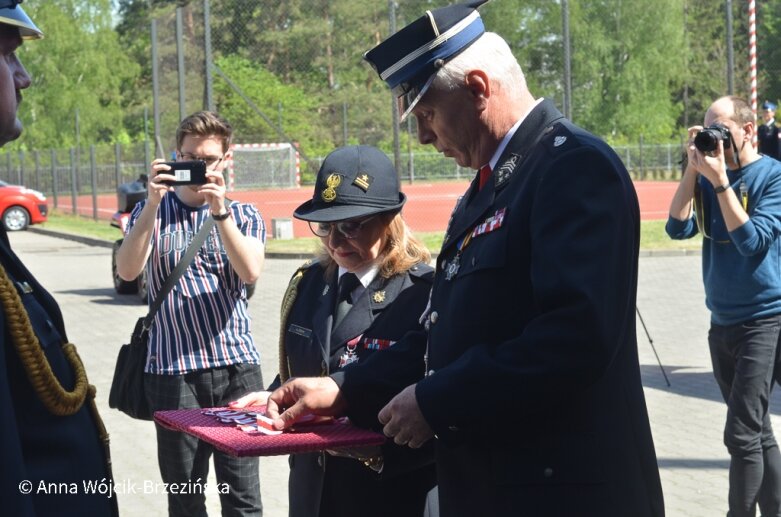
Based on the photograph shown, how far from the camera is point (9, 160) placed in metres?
45.8

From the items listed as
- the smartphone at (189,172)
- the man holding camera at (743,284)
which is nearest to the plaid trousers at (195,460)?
the smartphone at (189,172)

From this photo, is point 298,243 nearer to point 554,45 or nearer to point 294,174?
point 294,174

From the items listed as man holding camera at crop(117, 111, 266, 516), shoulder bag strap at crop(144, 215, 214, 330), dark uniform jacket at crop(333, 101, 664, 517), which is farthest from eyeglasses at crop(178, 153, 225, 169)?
dark uniform jacket at crop(333, 101, 664, 517)

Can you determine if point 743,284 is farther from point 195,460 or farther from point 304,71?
point 304,71

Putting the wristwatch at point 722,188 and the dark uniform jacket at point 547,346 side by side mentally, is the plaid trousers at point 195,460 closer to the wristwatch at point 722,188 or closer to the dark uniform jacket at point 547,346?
the dark uniform jacket at point 547,346

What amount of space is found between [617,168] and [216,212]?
8.47ft

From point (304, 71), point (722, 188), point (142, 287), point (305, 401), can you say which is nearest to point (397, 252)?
point (305, 401)

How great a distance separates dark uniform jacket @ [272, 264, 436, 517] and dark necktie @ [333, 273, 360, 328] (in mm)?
22

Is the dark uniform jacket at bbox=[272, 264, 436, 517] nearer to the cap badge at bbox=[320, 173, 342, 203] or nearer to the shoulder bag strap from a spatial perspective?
the cap badge at bbox=[320, 173, 342, 203]

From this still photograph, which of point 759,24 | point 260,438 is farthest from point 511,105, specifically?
point 759,24

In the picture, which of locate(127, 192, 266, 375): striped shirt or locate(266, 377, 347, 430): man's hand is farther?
locate(127, 192, 266, 375): striped shirt

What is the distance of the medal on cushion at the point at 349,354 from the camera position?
11.1 ft

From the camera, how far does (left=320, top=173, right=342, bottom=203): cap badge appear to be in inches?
135

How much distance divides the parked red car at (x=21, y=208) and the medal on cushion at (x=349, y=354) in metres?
29.7
